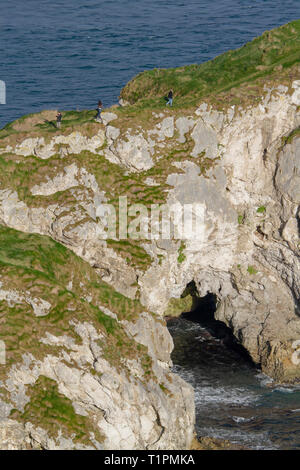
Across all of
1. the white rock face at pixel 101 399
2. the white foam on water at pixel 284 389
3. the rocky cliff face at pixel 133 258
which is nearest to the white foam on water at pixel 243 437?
the rocky cliff face at pixel 133 258

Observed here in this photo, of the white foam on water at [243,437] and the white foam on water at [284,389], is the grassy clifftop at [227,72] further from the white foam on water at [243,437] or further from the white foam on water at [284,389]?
the white foam on water at [243,437]

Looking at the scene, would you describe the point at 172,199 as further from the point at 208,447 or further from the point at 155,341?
the point at 208,447

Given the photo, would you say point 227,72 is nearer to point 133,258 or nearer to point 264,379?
point 133,258

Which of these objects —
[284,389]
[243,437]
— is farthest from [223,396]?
[243,437]

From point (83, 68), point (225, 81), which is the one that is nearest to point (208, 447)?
point (225, 81)

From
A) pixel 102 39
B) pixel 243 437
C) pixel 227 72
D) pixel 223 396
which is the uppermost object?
pixel 102 39

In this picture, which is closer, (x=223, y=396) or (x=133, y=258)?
(x=133, y=258)
